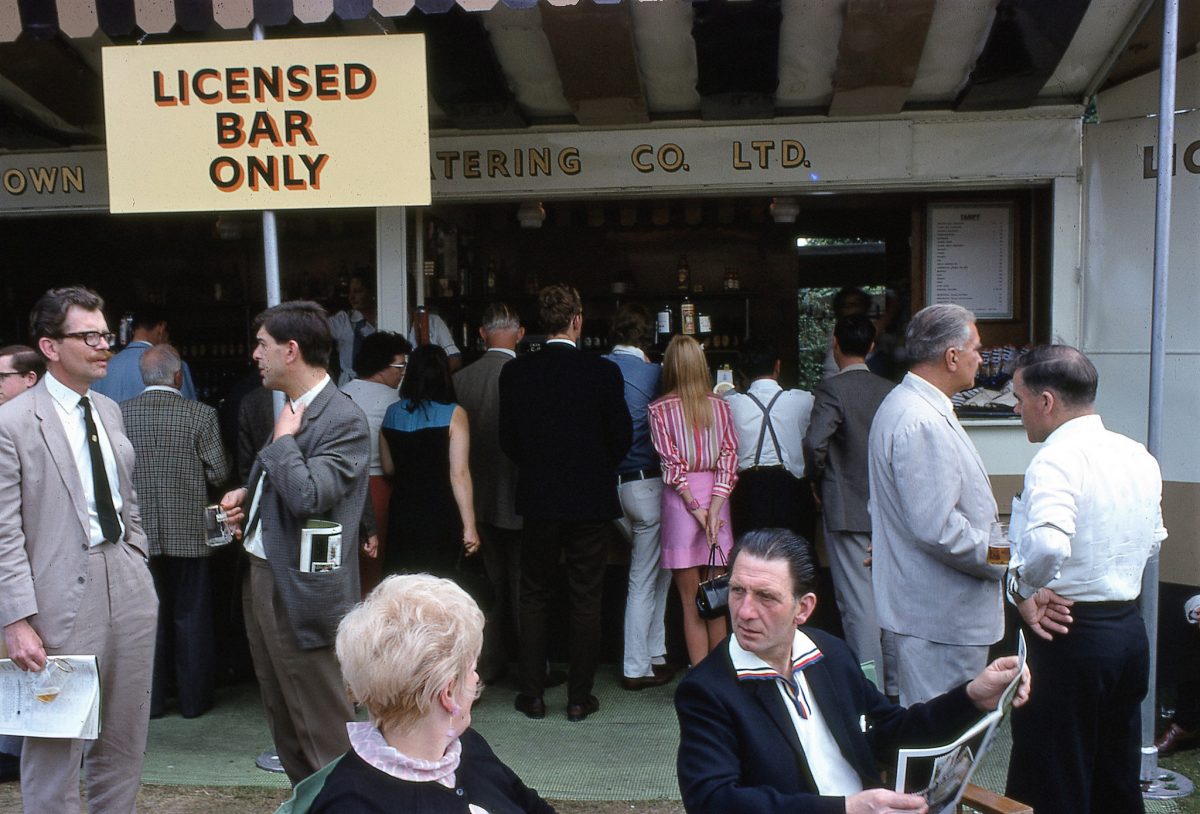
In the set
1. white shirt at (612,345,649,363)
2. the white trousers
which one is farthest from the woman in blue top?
white shirt at (612,345,649,363)

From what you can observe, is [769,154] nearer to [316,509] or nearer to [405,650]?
[316,509]

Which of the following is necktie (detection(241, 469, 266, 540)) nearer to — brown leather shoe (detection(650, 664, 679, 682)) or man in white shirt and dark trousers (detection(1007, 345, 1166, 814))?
man in white shirt and dark trousers (detection(1007, 345, 1166, 814))

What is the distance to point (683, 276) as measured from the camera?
8375mm

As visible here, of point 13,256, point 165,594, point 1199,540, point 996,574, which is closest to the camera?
point 996,574

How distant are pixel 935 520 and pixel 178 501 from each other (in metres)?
3.44

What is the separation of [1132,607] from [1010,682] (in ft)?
3.55

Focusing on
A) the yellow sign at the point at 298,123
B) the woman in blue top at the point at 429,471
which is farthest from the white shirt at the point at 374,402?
the yellow sign at the point at 298,123

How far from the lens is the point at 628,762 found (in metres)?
4.48

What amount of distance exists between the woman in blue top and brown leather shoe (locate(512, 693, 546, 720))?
2.27 ft

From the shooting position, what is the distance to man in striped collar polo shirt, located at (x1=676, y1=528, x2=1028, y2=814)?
2.26m

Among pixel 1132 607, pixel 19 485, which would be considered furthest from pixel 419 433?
pixel 1132 607

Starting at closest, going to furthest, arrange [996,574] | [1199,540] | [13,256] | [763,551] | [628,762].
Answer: [763,551] < [996,574] < [628,762] < [1199,540] < [13,256]

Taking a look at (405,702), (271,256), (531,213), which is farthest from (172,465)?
(405,702)

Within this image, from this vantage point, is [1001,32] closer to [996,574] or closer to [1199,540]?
[1199,540]
